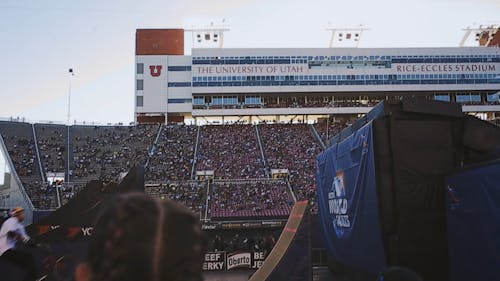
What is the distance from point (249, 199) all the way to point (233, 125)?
77.0 feet

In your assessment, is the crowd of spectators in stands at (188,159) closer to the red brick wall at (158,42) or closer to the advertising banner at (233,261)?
the advertising banner at (233,261)

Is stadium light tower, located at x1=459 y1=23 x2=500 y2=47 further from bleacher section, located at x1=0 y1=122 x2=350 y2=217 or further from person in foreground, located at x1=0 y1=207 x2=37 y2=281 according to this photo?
person in foreground, located at x1=0 y1=207 x2=37 y2=281

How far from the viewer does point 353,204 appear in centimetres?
877

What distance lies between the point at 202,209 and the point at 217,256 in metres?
15.6

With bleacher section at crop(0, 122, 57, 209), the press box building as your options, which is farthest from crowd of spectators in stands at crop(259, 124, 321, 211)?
bleacher section at crop(0, 122, 57, 209)

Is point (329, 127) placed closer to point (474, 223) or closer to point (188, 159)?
point (188, 159)

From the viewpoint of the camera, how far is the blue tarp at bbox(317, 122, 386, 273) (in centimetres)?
758

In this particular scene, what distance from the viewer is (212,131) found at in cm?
5581

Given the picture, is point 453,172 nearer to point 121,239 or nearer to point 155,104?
point 121,239

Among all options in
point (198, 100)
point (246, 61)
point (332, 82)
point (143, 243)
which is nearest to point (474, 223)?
point (143, 243)

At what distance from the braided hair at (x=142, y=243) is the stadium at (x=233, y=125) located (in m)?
26.6

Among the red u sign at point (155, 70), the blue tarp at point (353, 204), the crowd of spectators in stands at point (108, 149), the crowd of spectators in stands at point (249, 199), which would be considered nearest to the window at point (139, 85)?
the red u sign at point (155, 70)

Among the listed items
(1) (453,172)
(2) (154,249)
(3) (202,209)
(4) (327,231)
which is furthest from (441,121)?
(3) (202,209)

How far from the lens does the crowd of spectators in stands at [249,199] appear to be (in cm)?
3183
